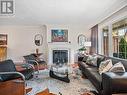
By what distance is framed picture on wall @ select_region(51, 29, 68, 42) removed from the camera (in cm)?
956

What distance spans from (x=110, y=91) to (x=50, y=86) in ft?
6.47

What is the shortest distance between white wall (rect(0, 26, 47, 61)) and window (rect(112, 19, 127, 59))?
4.76 m

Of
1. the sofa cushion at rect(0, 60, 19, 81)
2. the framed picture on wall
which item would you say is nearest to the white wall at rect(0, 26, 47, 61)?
the framed picture on wall

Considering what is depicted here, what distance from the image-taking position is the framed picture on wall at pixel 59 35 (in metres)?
9.56

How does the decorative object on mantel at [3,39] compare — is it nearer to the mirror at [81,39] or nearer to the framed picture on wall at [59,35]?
the framed picture on wall at [59,35]

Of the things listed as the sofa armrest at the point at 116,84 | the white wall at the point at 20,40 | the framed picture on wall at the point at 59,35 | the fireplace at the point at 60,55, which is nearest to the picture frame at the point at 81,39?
the framed picture on wall at the point at 59,35

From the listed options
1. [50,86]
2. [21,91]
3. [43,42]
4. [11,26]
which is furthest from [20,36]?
[21,91]

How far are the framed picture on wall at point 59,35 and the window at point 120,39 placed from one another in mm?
3663

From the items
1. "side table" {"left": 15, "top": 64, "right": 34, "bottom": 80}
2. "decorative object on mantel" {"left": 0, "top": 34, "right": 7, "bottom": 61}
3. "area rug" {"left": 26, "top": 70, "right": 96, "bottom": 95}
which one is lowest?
"area rug" {"left": 26, "top": 70, "right": 96, "bottom": 95}

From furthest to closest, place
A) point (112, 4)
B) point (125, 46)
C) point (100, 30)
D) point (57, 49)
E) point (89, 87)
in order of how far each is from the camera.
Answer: point (57, 49), point (100, 30), point (125, 46), point (112, 4), point (89, 87)

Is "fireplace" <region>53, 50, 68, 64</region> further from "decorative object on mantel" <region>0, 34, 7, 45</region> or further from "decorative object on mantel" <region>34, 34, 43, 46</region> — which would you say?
"decorative object on mantel" <region>0, 34, 7, 45</region>

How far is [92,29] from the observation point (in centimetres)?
961

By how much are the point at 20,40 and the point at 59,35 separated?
2.39 m

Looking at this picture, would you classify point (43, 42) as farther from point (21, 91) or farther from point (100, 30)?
point (21, 91)
